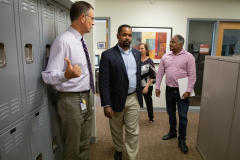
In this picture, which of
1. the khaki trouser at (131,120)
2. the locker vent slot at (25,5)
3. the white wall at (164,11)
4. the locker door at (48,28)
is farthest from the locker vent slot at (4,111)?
the white wall at (164,11)

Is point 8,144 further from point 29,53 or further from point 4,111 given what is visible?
point 29,53

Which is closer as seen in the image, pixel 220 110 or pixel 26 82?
pixel 26 82

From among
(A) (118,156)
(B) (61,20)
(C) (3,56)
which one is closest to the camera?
(C) (3,56)

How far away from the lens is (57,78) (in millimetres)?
1378

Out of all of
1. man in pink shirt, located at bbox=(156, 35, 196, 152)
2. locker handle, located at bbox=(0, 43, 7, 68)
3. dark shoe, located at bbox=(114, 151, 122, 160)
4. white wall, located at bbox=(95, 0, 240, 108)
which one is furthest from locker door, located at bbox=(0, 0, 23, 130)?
white wall, located at bbox=(95, 0, 240, 108)

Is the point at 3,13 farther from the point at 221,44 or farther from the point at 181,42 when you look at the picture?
the point at 221,44

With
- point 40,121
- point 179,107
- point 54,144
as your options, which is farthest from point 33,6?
point 179,107

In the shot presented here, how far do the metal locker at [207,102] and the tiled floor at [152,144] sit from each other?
22 centimetres

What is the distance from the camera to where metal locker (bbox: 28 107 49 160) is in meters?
1.39

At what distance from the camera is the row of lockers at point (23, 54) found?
3.51 feet

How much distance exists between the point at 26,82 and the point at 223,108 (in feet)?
6.19

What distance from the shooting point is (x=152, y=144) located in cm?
254

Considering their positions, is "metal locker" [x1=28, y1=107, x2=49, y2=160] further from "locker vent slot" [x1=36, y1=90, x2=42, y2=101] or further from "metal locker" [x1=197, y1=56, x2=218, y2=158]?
"metal locker" [x1=197, y1=56, x2=218, y2=158]

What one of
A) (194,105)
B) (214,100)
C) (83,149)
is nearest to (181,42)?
(214,100)
